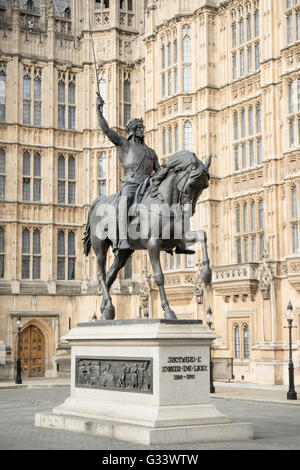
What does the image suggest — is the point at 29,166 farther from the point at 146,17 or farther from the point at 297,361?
the point at 297,361

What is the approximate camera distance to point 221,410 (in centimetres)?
2095

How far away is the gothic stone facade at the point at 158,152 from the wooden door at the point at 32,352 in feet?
0.25

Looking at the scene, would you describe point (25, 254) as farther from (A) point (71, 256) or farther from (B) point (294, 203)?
(B) point (294, 203)

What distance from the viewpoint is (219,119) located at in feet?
122

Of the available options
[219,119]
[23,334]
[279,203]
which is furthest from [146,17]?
[23,334]

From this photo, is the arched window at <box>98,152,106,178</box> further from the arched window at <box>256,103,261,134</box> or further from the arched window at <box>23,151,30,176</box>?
the arched window at <box>256,103,261,134</box>

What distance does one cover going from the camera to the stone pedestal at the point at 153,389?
41.5 feet

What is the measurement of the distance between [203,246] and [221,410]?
882 cm

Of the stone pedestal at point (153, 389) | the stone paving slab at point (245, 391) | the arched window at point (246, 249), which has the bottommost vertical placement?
the stone paving slab at point (245, 391)

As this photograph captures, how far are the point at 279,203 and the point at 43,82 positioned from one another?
17126 millimetres

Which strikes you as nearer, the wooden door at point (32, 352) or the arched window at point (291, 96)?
the arched window at point (291, 96)

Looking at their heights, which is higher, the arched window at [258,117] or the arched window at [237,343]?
the arched window at [258,117]

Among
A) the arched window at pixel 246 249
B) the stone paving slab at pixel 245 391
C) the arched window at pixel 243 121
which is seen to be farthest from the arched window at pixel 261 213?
the stone paving slab at pixel 245 391

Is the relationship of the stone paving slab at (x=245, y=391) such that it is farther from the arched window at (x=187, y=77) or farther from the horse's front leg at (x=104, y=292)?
the arched window at (x=187, y=77)
